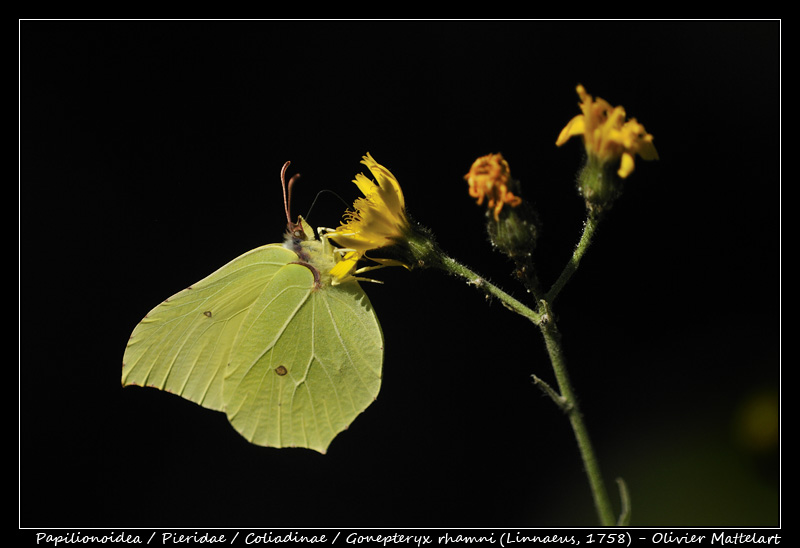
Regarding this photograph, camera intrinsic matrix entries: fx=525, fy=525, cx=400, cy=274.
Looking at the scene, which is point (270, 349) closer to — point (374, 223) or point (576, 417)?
point (374, 223)

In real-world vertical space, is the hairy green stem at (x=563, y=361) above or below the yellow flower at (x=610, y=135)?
below

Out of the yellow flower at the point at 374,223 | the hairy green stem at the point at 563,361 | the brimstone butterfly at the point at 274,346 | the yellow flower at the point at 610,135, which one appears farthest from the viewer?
the brimstone butterfly at the point at 274,346

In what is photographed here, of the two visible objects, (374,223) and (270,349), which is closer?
(374,223)

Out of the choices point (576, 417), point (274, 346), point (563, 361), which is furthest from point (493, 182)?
point (274, 346)

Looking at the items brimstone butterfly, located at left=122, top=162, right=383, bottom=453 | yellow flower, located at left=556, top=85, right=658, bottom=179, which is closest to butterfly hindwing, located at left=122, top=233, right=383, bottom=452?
brimstone butterfly, located at left=122, top=162, right=383, bottom=453

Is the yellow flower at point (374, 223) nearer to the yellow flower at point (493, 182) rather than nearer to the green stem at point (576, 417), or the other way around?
the yellow flower at point (493, 182)

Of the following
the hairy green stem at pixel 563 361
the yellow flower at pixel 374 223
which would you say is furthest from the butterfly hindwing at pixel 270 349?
the hairy green stem at pixel 563 361

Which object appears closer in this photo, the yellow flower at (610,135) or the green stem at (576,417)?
the yellow flower at (610,135)
